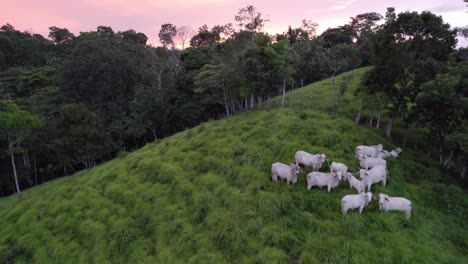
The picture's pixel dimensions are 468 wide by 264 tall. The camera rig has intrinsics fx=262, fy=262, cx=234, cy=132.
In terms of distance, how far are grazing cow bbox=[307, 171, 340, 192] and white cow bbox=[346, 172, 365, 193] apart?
44 cm

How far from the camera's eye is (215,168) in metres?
13.4

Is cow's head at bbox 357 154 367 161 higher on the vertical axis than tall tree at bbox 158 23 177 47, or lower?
lower

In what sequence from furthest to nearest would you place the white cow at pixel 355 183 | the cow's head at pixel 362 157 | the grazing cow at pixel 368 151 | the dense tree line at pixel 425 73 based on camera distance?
the grazing cow at pixel 368 151 → the dense tree line at pixel 425 73 → the cow's head at pixel 362 157 → the white cow at pixel 355 183

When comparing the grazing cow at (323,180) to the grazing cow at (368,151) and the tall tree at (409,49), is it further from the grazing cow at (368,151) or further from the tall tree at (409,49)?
the tall tree at (409,49)

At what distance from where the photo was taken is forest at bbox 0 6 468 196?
13.1 m

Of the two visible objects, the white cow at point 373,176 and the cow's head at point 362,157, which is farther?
the cow's head at point 362,157

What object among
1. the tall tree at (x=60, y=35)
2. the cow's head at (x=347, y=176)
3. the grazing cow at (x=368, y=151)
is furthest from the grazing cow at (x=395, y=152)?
the tall tree at (x=60, y=35)

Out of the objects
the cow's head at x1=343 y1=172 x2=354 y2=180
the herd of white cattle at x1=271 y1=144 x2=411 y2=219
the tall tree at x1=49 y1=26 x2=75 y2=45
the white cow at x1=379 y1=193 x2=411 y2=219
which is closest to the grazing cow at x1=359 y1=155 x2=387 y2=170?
the herd of white cattle at x1=271 y1=144 x2=411 y2=219

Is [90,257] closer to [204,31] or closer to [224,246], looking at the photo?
[224,246]

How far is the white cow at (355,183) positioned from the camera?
30.1ft

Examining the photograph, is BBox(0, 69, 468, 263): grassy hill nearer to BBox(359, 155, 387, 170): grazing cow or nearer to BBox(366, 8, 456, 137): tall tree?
BBox(359, 155, 387, 170): grazing cow

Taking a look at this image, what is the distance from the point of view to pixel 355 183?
9.39 m

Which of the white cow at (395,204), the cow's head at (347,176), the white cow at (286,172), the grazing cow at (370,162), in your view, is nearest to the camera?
the white cow at (395,204)

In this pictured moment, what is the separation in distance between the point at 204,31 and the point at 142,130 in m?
36.8
